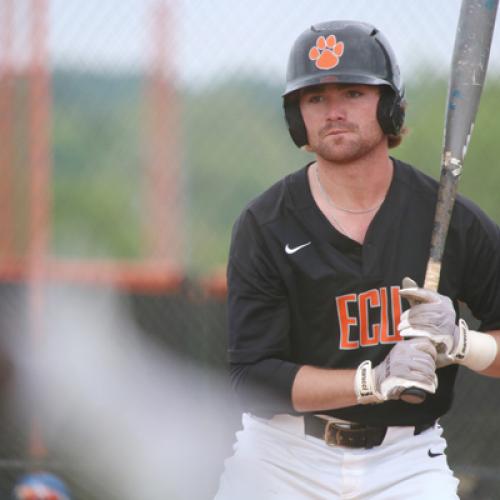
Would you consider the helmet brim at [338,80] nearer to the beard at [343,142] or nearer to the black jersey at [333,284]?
the beard at [343,142]

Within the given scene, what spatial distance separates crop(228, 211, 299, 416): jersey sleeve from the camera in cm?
318

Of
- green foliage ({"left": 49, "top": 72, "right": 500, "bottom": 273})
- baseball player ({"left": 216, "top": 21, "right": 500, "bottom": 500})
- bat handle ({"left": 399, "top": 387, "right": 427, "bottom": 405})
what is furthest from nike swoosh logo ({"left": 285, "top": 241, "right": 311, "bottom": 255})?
green foliage ({"left": 49, "top": 72, "right": 500, "bottom": 273})

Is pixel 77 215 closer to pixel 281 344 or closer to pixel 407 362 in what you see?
pixel 281 344

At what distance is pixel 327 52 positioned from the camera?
3201 millimetres

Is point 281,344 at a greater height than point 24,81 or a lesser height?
lesser

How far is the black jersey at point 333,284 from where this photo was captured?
319 cm

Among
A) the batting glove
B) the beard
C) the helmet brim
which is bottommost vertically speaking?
the batting glove

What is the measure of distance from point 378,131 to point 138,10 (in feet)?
8.59

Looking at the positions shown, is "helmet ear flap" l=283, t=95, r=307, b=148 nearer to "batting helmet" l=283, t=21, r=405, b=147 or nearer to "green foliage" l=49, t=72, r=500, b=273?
"batting helmet" l=283, t=21, r=405, b=147

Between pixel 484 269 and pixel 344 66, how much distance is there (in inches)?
26.9

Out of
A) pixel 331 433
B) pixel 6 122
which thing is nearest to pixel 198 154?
pixel 6 122

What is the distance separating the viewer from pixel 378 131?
3225mm

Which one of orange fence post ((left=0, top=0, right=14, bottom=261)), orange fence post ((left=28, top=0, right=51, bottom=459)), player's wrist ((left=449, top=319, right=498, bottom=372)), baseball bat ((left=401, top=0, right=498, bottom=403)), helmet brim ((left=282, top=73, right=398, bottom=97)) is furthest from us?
orange fence post ((left=0, top=0, right=14, bottom=261))

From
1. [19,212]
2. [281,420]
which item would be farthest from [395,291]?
[19,212]
